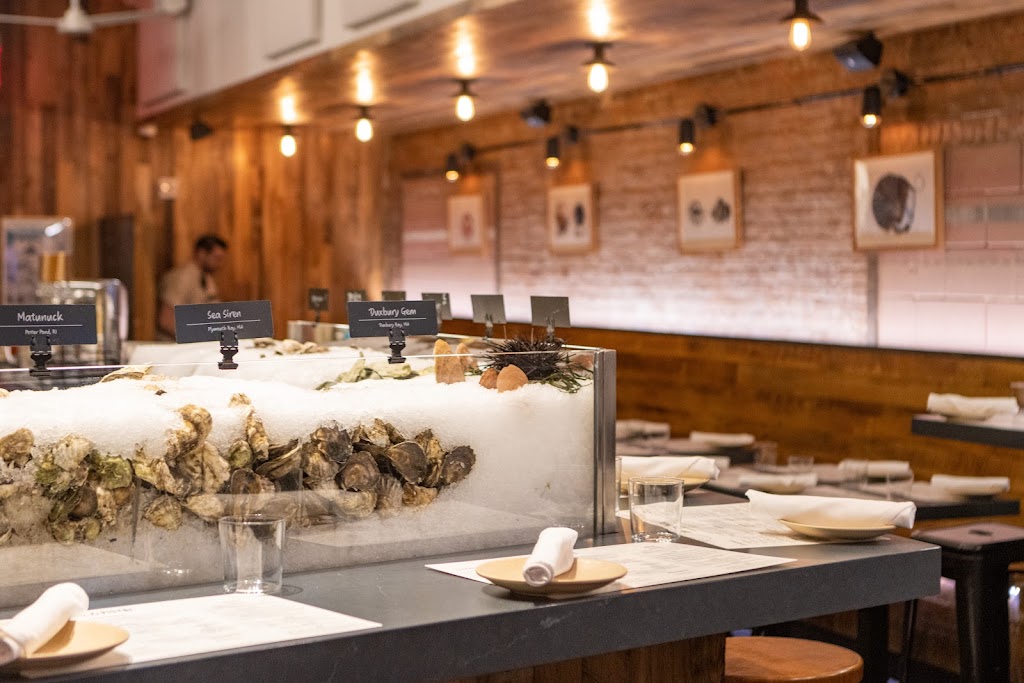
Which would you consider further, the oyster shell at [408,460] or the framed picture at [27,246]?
the framed picture at [27,246]

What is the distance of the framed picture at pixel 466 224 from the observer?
9617 millimetres

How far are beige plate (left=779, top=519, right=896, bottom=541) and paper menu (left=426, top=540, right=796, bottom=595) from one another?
19 cm

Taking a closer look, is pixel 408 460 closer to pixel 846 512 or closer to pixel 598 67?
pixel 846 512

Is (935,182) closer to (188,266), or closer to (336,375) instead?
(336,375)

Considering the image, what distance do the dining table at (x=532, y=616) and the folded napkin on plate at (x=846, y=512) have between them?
0.15 feet

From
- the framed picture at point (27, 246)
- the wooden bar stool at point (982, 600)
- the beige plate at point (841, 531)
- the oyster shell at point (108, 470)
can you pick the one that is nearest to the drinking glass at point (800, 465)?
the wooden bar stool at point (982, 600)

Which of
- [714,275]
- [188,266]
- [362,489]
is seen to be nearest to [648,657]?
[362,489]

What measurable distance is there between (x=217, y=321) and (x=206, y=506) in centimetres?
57

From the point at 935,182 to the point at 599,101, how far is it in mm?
2883

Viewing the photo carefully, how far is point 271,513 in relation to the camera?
215 cm

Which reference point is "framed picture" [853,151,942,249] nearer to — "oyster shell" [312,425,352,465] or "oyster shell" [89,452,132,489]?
"oyster shell" [312,425,352,465]

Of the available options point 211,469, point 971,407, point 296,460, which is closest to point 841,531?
point 296,460

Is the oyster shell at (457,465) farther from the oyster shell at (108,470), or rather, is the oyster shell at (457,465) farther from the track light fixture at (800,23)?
the track light fixture at (800,23)

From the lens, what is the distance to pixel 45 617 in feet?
5.48
